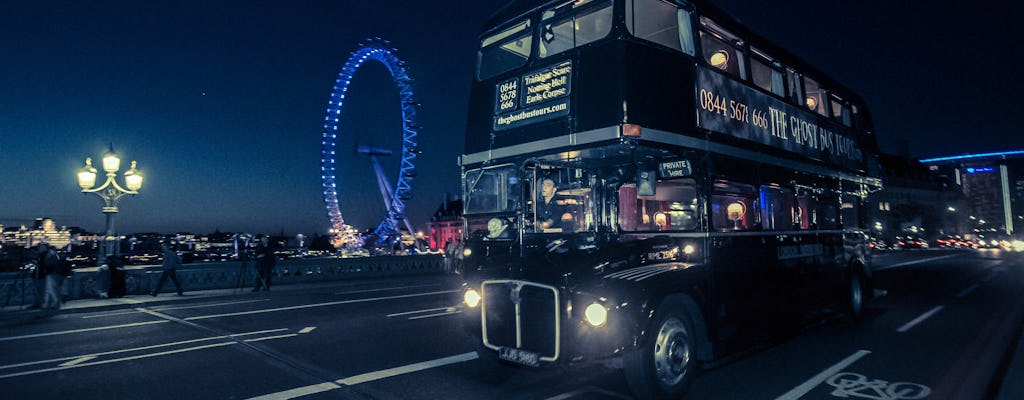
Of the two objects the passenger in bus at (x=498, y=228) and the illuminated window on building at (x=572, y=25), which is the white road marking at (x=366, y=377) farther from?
the illuminated window on building at (x=572, y=25)

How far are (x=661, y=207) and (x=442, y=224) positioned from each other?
428ft

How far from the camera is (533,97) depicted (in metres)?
6.38

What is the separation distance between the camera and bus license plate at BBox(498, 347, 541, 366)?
16.8 ft

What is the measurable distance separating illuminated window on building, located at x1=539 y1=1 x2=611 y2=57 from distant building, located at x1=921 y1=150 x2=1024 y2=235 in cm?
16984

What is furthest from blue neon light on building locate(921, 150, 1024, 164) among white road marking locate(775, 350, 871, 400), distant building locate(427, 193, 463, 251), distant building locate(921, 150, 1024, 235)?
white road marking locate(775, 350, 871, 400)

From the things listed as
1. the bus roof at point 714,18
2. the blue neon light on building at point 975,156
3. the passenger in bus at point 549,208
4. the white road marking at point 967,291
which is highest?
the blue neon light on building at point 975,156

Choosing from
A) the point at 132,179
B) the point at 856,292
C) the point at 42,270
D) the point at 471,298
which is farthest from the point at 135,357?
the point at 132,179

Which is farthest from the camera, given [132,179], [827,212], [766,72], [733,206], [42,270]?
[132,179]

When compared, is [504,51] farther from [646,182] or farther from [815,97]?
[815,97]

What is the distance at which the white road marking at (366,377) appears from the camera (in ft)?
17.8

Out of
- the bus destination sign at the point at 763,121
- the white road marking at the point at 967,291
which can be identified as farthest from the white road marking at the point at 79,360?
the white road marking at the point at 967,291

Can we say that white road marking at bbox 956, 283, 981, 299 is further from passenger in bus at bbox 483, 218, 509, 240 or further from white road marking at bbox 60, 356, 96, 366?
white road marking at bbox 60, 356, 96, 366

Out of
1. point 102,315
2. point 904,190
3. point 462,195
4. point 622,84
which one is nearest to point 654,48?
point 622,84

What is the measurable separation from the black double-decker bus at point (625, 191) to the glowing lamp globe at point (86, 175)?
15.4m
